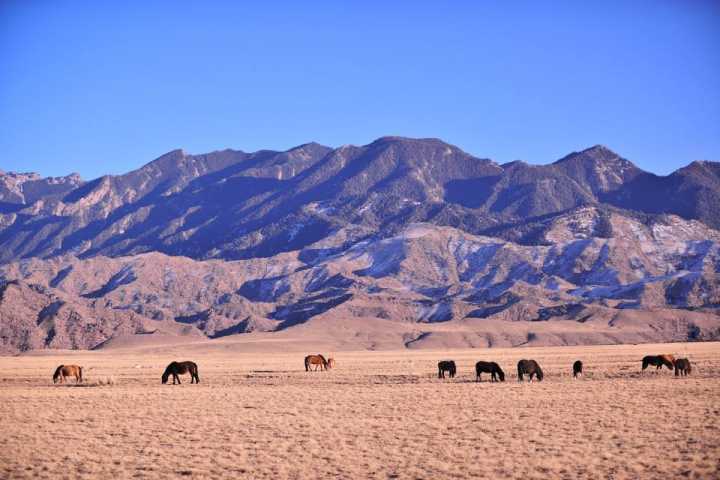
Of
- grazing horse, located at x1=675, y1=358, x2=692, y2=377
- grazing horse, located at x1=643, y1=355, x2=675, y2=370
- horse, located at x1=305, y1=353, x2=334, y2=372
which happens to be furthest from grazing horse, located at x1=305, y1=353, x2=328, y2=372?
grazing horse, located at x1=675, y1=358, x2=692, y2=377

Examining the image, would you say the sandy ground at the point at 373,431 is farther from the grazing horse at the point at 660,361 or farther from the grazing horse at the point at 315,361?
the grazing horse at the point at 315,361

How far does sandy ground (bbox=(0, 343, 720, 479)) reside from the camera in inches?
818

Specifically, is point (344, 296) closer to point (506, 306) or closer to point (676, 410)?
point (506, 306)

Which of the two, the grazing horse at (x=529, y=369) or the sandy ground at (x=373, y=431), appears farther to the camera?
the grazing horse at (x=529, y=369)

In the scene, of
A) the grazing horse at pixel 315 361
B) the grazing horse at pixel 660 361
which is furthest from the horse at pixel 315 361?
the grazing horse at pixel 660 361

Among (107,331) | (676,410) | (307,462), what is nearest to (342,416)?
(307,462)

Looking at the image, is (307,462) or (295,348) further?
(295,348)

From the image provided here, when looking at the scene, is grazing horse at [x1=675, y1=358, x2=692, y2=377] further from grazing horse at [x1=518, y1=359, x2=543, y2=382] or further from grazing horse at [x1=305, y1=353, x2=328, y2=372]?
grazing horse at [x1=305, y1=353, x2=328, y2=372]

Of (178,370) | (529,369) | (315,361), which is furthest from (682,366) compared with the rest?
(178,370)

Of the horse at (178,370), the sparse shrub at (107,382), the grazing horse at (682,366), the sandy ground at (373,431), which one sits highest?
the horse at (178,370)

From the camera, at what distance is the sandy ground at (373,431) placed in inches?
818

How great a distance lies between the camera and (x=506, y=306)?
6304 inches

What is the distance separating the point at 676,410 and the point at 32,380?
125 ft

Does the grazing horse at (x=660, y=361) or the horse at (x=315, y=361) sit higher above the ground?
the horse at (x=315, y=361)
